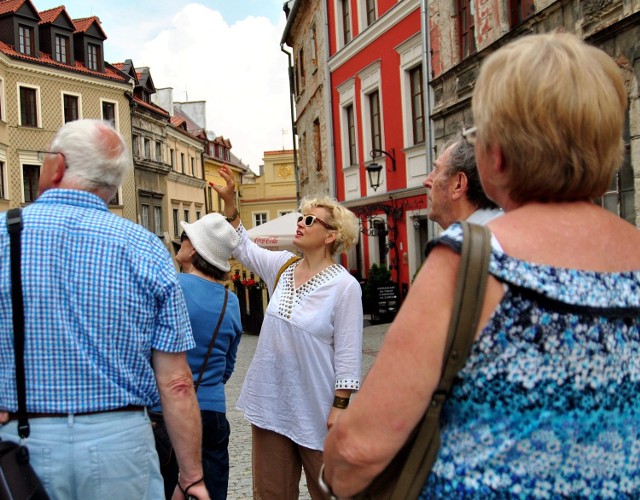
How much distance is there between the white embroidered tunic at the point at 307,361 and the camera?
3.61m

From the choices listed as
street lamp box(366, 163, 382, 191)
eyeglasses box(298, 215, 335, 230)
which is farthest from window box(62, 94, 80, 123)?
eyeglasses box(298, 215, 335, 230)

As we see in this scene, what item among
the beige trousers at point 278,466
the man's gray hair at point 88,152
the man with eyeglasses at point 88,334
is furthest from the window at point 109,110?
the man with eyeglasses at point 88,334

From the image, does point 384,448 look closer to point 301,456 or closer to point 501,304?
point 501,304

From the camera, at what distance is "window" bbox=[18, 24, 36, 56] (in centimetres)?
3134

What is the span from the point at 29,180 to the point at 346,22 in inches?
662

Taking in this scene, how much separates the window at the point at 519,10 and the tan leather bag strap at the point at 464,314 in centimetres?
1086

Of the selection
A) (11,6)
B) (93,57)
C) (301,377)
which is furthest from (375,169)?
(93,57)

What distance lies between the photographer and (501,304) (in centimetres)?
137

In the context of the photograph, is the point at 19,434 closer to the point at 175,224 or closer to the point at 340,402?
the point at 340,402

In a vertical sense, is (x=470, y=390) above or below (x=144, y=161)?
below

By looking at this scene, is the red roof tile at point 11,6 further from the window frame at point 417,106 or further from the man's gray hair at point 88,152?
the man's gray hair at point 88,152

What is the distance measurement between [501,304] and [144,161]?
38174mm

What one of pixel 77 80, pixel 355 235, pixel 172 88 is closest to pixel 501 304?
pixel 355 235

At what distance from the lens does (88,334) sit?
7.00ft
